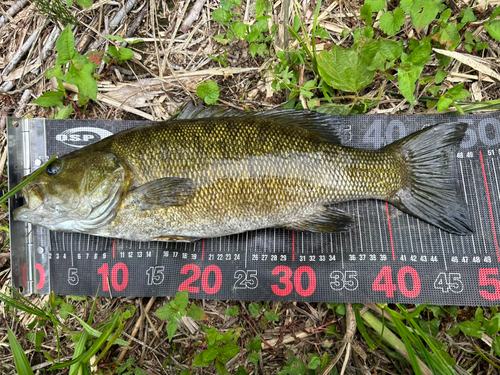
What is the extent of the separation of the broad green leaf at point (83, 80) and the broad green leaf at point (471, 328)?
3734 millimetres

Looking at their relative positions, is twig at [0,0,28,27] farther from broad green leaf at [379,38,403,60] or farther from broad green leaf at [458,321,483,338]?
broad green leaf at [458,321,483,338]

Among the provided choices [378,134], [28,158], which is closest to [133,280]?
[28,158]

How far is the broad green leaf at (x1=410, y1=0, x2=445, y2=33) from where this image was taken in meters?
2.83

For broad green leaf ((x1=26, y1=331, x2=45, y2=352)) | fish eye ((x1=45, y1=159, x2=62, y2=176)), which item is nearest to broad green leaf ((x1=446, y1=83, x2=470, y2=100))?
fish eye ((x1=45, y1=159, x2=62, y2=176))

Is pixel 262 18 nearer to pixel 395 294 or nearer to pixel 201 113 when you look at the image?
pixel 201 113

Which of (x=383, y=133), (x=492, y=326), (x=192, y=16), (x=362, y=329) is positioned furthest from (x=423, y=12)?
(x=362, y=329)

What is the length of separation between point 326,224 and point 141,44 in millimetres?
2577

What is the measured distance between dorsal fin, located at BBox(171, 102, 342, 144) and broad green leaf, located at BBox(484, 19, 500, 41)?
1.70m

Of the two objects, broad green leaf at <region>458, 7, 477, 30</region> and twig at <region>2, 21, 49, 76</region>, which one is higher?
twig at <region>2, 21, 49, 76</region>

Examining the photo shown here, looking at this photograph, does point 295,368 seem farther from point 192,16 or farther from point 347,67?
point 192,16

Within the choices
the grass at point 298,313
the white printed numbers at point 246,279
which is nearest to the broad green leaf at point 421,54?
the grass at point 298,313

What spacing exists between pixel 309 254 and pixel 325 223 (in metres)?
0.34

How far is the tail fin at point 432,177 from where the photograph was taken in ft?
8.91

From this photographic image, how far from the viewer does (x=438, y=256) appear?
278cm
